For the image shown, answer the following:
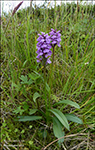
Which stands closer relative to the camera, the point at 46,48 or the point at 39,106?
the point at 46,48

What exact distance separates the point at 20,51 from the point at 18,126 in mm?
1012

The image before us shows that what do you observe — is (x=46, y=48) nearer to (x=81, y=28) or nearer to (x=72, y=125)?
(x=72, y=125)

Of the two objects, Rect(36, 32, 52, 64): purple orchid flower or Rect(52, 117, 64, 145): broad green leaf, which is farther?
Rect(52, 117, 64, 145): broad green leaf

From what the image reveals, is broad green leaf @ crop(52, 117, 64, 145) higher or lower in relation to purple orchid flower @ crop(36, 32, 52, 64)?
lower

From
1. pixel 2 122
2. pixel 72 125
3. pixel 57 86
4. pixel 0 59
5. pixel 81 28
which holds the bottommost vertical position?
pixel 72 125

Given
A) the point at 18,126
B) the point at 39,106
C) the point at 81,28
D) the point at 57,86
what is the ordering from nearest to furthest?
the point at 18,126, the point at 39,106, the point at 57,86, the point at 81,28

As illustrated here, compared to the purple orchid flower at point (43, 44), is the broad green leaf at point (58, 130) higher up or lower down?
lower down

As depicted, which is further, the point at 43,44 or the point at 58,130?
the point at 58,130

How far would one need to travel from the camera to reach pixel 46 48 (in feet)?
3.68

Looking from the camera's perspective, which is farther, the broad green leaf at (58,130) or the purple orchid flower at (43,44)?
the broad green leaf at (58,130)

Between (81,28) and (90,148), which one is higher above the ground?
(81,28)

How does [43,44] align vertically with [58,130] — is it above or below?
above

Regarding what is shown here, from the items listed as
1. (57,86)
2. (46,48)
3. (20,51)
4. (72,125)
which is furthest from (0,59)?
(72,125)

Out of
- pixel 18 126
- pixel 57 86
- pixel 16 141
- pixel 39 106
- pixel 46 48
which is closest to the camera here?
pixel 46 48
